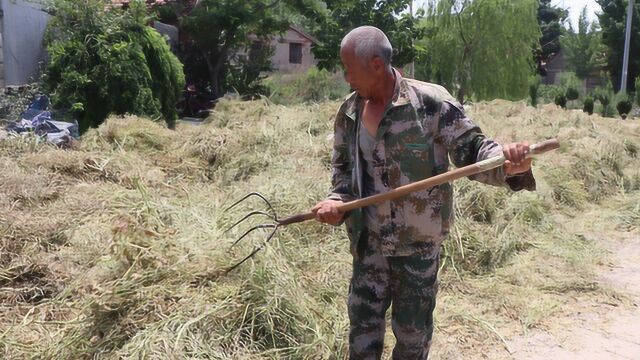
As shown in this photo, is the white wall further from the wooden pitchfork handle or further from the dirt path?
the wooden pitchfork handle

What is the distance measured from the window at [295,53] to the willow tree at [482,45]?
453 inches

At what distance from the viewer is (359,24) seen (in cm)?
2003

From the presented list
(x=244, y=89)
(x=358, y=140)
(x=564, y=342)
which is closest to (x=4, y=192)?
(x=358, y=140)

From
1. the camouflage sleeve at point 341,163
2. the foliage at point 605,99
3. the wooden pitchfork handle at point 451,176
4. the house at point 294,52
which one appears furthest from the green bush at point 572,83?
the wooden pitchfork handle at point 451,176

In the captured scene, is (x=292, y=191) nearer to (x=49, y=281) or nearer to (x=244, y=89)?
(x=49, y=281)

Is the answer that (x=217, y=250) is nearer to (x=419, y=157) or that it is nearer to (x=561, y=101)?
(x=419, y=157)

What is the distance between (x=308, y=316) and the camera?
307cm

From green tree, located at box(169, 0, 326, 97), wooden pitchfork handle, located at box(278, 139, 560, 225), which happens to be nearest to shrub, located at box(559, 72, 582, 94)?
green tree, located at box(169, 0, 326, 97)

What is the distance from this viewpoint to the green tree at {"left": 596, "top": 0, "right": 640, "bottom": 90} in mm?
32125

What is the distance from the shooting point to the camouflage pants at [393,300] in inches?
92.2

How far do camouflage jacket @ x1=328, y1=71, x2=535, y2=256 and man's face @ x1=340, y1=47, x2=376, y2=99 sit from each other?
0.12m

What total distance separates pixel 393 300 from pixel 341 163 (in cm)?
58

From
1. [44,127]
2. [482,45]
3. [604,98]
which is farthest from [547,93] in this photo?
[44,127]

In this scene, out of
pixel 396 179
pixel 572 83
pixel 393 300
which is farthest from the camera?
pixel 572 83
